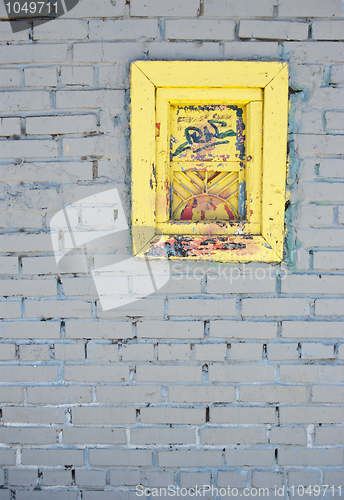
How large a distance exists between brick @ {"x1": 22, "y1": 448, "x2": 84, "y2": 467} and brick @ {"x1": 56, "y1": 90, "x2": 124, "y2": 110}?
1598mm

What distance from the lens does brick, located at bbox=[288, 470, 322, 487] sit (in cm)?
141

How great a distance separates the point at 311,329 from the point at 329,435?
0.51m

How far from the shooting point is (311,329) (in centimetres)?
140

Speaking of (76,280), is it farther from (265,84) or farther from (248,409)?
(265,84)

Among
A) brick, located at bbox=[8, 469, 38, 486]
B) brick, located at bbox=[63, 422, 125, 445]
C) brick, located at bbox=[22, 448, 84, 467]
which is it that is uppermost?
brick, located at bbox=[63, 422, 125, 445]

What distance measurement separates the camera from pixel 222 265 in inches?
55.0

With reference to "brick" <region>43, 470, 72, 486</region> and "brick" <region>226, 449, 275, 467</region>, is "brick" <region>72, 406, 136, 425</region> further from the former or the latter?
"brick" <region>226, 449, 275, 467</region>

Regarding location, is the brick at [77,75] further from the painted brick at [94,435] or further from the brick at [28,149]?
the painted brick at [94,435]

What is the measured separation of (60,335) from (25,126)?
3.21 ft

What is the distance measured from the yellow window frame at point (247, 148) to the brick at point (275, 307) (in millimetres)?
201

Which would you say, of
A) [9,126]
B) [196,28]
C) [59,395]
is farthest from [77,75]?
[59,395]

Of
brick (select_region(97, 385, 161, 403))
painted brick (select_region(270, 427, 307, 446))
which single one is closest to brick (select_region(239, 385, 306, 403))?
painted brick (select_region(270, 427, 307, 446))

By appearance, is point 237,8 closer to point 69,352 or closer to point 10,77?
point 10,77

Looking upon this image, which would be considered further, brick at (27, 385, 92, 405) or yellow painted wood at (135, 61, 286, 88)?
brick at (27, 385, 92, 405)
